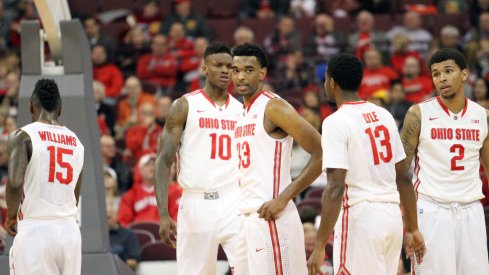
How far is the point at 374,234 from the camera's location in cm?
745

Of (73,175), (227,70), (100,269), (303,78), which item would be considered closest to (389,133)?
(227,70)

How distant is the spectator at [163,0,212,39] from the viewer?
18906 millimetres

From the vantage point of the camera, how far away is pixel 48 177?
8258 millimetres

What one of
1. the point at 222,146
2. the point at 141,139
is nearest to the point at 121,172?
the point at 141,139

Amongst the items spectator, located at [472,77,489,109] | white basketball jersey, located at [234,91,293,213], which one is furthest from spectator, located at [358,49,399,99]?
white basketball jersey, located at [234,91,293,213]

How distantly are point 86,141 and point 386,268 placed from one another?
405 centimetres

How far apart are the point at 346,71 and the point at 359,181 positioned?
0.83 metres

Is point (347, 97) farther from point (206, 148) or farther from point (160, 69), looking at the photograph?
point (160, 69)

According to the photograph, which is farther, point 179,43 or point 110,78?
point 179,43

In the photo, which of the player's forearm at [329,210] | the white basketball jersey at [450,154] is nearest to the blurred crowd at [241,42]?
the white basketball jersey at [450,154]

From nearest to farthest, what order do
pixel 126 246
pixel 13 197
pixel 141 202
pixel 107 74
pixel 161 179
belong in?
pixel 13 197, pixel 161 179, pixel 126 246, pixel 141 202, pixel 107 74

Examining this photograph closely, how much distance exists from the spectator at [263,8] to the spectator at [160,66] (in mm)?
2412

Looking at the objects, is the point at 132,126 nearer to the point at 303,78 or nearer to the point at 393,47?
the point at 303,78

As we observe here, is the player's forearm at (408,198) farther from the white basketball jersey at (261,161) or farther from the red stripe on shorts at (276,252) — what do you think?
the red stripe on shorts at (276,252)
